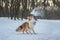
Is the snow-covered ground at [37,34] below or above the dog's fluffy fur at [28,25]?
below

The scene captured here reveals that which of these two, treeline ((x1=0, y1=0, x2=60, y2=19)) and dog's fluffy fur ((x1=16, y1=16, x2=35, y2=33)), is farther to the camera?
treeline ((x1=0, y1=0, x2=60, y2=19))

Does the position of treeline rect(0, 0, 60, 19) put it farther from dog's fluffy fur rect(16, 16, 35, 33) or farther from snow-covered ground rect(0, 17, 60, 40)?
dog's fluffy fur rect(16, 16, 35, 33)

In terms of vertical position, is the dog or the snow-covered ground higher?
the dog

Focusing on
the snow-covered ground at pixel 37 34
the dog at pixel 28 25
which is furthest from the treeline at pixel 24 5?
the dog at pixel 28 25

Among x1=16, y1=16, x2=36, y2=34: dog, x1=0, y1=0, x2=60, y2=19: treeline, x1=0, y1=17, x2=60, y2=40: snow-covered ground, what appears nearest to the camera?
x1=0, y1=17, x2=60, y2=40: snow-covered ground

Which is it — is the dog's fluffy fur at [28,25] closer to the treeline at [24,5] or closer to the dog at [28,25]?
the dog at [28,25]

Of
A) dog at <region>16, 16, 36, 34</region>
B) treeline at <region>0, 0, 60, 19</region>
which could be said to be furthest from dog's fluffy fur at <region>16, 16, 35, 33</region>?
treeline at <region>0, 0, 60, 19</region>

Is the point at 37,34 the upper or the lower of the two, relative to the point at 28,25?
lower

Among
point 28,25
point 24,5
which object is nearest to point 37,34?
point 28,25

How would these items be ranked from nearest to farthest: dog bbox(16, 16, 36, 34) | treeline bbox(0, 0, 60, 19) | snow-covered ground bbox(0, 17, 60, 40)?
snow-covered ground bbox(0, 17, 60, 40)
dog bbox(16, 16, 36, 34)
treeline bbox(0, 0, 60, 19)

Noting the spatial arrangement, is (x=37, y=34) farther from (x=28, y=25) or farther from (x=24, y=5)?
(x=24, y=5)

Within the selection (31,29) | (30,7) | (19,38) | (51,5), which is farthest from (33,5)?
(19,38)

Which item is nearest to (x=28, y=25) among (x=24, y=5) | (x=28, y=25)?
(x=28, y=25)

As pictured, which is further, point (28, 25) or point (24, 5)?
point (24, 5)
